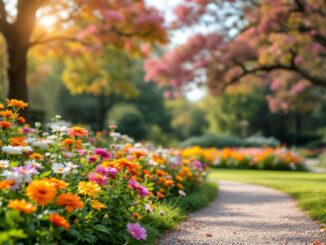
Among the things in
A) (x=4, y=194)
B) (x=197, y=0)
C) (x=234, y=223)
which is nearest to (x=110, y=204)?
(x=4, y=194)

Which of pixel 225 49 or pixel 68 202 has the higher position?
pixel 225 49

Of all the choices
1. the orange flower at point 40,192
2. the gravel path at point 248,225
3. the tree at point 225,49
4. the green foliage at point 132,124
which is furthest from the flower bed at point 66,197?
the green foliage at point 132,124

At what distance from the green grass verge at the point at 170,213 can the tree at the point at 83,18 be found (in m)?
5.87

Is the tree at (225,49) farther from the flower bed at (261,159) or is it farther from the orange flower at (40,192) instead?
the orange flower at (40,192)

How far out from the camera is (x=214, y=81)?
53.9ft

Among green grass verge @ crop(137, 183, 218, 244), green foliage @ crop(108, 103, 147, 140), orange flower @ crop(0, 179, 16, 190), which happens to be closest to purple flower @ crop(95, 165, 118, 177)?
green grass verge @ crop(137, 183, 218, 244)

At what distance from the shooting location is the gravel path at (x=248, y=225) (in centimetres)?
473

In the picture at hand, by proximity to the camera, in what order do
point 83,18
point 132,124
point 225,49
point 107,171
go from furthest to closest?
point 132,124 → point 225,49 → point 83,18 → point 107,171

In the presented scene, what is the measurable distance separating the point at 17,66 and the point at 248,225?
812 cm

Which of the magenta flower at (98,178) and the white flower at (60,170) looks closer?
the white flower at (60,170)

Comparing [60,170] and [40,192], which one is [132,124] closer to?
[60,170]

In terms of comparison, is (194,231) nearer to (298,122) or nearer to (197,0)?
(197,0)

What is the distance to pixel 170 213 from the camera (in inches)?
217

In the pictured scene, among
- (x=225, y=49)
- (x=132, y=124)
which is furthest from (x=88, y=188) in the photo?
(x=132, y=124)
